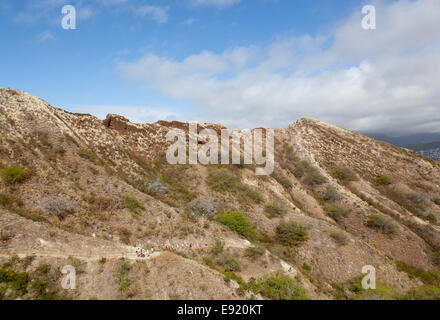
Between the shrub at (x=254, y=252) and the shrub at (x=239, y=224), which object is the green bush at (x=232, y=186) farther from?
the shrub at (x=254, y=252)

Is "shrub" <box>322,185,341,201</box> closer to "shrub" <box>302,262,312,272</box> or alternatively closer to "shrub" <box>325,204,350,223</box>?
"shrub" <box>325,204,350,223</box>

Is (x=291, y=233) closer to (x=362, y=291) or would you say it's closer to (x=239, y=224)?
(x=239, y=224)

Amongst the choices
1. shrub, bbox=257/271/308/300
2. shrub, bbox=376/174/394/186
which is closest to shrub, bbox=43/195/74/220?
shrub, bbox=257/271/308/300

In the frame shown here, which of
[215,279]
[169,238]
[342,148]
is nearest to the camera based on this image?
[215,279]

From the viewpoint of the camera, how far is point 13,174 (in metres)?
15.0

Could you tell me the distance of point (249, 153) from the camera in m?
38.3

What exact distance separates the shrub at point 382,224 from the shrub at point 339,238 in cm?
704

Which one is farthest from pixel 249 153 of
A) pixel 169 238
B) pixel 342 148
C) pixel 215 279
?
pixel 215 279

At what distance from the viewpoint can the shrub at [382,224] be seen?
2378 centimetres

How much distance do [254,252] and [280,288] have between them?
3548 millimetres

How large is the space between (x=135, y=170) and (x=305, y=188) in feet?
81.7

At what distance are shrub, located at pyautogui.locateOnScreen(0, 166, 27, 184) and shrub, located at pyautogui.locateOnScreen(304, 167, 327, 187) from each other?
3381 centimetres

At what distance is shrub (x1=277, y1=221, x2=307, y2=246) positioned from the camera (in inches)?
811
